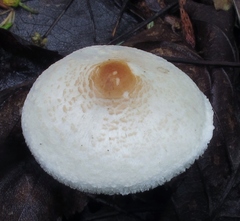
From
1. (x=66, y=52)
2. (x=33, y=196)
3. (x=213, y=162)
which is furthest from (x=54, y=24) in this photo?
(x=213, y=162)

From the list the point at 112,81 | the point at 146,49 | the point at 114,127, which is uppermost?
the point at 112,81

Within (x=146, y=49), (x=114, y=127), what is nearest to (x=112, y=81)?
(x=114, y=127)

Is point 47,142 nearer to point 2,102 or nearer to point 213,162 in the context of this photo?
point 2,102

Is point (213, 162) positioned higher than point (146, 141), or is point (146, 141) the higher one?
point (146, 141)

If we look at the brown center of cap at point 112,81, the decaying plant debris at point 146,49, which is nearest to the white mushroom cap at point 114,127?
the brown center of cap at point 112,81

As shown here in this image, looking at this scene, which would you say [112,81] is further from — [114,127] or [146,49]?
[146,49]

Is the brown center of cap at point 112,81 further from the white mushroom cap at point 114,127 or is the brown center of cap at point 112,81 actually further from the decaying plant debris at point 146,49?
the decaying plant debris at point 146,49

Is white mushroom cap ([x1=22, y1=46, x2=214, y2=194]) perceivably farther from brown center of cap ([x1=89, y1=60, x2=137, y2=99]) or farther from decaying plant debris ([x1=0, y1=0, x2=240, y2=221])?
decaying plant debris ([x1=0, y1=0, x2=240, y2=221])
